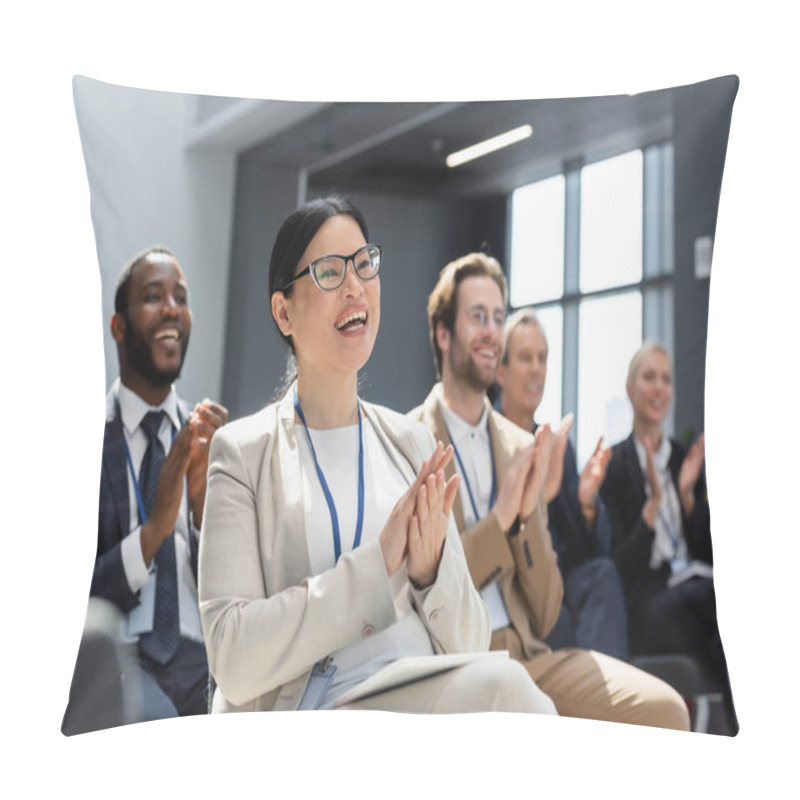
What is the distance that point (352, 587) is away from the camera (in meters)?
2.23

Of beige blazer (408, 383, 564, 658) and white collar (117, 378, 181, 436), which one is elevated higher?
white collar (117, 378, 181, 436)

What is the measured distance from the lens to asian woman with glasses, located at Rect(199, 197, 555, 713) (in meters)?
2.24

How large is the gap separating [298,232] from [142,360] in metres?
0.42

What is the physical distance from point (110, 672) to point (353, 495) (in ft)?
1.99

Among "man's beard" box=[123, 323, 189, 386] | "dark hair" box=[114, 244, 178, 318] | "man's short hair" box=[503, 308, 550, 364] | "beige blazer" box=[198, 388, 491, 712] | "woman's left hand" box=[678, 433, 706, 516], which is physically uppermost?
"dark hair" box=[114, 244, 178, 318]

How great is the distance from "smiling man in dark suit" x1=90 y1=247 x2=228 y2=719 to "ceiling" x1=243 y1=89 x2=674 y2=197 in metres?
0.38

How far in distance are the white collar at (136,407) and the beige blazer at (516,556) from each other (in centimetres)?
49

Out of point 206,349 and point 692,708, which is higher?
point 206,349

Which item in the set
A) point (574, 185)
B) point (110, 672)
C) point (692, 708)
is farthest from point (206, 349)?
point (692, 708)

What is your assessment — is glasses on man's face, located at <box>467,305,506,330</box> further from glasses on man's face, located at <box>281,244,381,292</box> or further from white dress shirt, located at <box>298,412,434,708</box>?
white dress shirt, located at <box>298,412,434,708</box>

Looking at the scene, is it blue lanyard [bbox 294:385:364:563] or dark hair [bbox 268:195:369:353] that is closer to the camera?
blue lanyard [bbox 294:385:364:563]

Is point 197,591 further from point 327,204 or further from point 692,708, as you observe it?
point 692,708

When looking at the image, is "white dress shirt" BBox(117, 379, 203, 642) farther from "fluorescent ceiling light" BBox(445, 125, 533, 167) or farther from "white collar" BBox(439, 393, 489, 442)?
"fluorescent ceiling light" BBox(445, 125, 533, 167)

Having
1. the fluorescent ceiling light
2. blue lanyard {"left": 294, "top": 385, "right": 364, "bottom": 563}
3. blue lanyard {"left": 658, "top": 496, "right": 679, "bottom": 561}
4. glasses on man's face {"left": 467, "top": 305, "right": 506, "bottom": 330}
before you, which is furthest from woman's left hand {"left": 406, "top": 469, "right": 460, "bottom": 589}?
the fluorescent ceiling light
